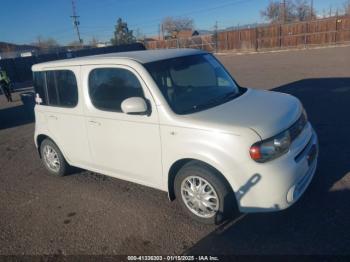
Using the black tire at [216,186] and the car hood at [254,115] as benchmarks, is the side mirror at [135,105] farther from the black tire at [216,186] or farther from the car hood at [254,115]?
the black tire at [216,186]

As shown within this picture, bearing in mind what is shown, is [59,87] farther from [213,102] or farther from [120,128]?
[213,102]

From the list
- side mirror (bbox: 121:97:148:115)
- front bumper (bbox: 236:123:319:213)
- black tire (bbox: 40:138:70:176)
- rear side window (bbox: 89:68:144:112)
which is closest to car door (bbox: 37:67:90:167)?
black tire (bbox: 40:138:70:176)

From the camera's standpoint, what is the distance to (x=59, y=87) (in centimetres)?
486

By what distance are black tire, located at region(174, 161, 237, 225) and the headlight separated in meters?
0.47

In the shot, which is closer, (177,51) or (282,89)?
(177,51)

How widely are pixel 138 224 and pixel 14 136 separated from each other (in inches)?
258

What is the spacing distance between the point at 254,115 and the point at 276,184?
2.49 feet

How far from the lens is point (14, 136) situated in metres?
8.96

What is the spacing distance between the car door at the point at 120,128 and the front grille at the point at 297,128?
1462 millimetres

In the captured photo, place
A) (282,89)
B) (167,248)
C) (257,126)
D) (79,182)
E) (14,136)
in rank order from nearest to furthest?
(257,126)
(167,248)
(79,182)
(14,136)
(282,89)

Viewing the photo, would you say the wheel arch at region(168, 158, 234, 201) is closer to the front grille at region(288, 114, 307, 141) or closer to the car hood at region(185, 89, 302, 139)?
the car hood at region(185, 89, 302, 139)

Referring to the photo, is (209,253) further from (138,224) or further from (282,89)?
(282,89)

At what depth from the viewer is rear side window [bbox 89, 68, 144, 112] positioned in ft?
12.9

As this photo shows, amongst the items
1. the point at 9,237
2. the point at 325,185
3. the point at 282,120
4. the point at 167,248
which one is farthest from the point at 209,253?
the point at 9,237
